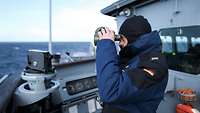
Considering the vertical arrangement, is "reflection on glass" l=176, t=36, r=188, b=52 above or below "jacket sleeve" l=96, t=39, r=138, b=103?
above

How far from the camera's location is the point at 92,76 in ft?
12.6

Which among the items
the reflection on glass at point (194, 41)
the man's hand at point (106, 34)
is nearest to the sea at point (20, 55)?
the man's hand at point (106, 34)

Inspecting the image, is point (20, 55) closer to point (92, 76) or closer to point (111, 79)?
point (92, 76)

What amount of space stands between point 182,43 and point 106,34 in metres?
3.07

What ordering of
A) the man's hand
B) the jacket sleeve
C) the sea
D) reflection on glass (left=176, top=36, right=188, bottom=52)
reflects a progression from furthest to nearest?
the sea, reflection on glass (left=176, top=36, right=188, bottom=52), the man's hand, the jacket sleeve

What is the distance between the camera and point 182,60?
439cm

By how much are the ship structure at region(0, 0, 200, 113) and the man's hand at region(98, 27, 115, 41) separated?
1.18 m

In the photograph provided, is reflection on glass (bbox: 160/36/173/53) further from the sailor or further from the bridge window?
the sailor

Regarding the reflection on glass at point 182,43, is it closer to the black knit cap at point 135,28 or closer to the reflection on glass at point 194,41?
the reflection on glass at point 194,41

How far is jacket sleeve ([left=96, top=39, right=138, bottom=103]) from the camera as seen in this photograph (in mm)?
1412

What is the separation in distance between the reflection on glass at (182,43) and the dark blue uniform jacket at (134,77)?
2.84 m

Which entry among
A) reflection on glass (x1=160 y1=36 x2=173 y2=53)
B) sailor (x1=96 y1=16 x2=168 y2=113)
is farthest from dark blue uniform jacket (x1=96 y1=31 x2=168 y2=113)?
reflection on glass (x1=160 y1=36 x2=173 y2=53)

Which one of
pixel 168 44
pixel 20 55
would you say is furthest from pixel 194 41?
pixel 20 55

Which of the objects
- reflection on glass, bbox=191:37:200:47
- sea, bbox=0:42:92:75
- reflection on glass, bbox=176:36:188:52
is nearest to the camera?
reflection on glass, bbox=191:37:200:47
